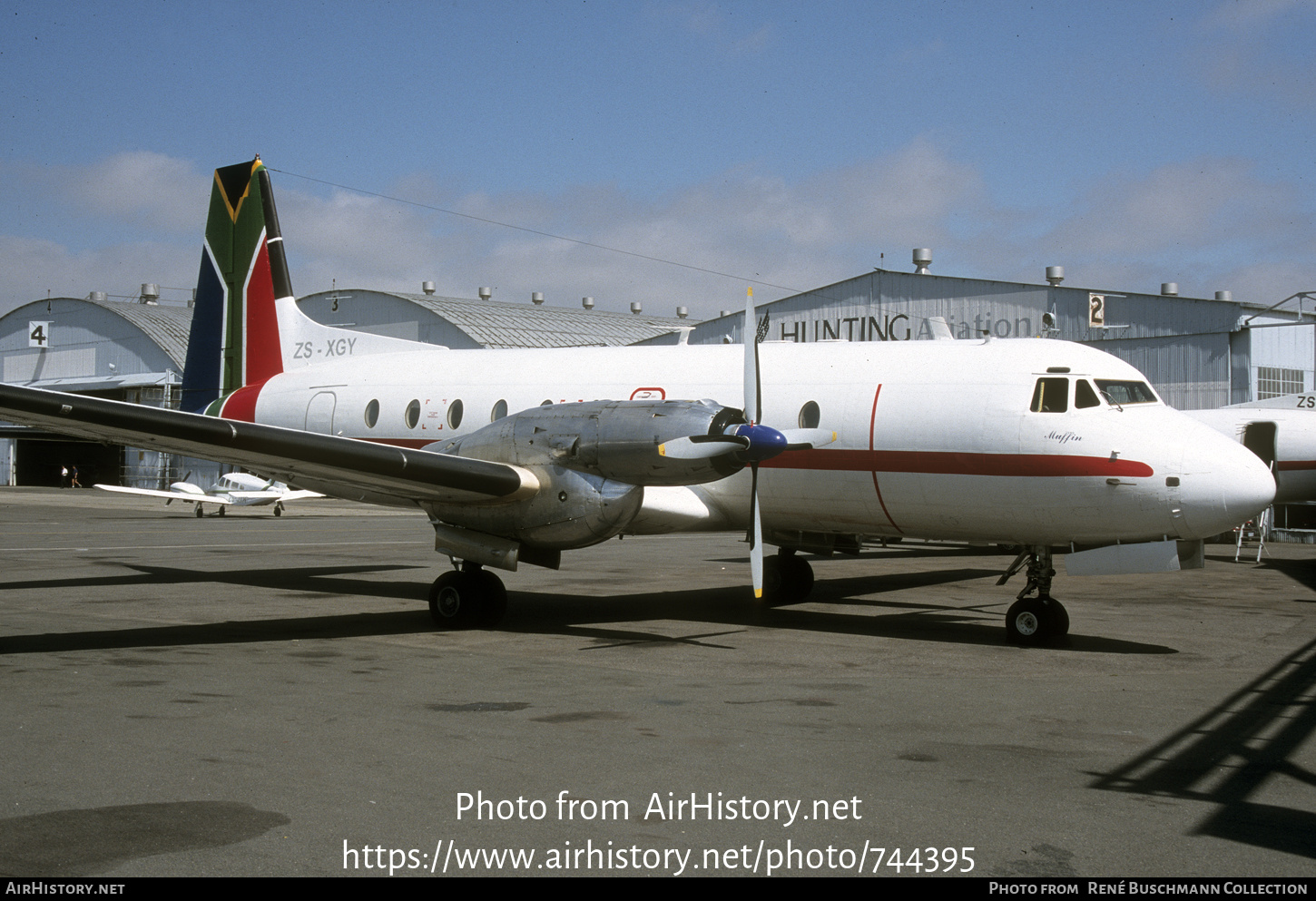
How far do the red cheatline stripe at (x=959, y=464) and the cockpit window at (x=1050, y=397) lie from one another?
54 cm

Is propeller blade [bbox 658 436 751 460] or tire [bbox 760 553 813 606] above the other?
propeller blade [bbox 658 436 751 460]

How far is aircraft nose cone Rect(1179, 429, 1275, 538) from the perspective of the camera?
11.2 metres

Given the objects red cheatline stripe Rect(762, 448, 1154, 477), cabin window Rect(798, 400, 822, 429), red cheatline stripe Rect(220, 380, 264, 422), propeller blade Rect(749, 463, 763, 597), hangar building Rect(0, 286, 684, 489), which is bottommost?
propeller blade Rect(749, 463, 763, 597)

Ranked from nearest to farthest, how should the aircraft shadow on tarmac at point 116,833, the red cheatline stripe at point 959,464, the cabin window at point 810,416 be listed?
the aircraft shadow on tarmac at point 116,833, the red cheatline stripe at point 959,464, the cabin window at point 810,416

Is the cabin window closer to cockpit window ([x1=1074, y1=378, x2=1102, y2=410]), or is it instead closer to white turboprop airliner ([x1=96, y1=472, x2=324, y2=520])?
cockpit window ([x1=1074, y1=378, x2=1102, y2=410])

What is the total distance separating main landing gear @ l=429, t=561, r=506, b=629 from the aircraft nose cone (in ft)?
24.4

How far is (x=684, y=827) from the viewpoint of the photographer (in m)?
5.75

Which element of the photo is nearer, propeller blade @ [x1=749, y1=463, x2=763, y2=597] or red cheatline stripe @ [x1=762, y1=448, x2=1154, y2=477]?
red cheatline stripe @ [x1=762, y1=448, x2=1154, y2=477]

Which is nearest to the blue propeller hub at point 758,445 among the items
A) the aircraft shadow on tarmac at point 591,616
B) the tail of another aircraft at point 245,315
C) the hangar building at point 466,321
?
the aircraft shadow on tarmac at point 591,616

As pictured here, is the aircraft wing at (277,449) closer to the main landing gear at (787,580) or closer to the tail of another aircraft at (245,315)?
the main landing gear at (787,580)

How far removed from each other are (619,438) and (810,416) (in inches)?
100.0

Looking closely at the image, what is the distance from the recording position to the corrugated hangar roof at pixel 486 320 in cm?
5400

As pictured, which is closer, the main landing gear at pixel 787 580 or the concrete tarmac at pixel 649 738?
the concrete tarmac at pixel 649 738

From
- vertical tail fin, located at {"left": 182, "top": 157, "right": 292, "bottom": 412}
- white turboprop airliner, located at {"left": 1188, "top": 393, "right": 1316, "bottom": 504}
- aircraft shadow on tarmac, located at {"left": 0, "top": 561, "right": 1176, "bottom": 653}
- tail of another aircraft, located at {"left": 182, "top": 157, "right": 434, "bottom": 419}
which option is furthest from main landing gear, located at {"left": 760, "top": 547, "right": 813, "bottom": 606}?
white turboprop airliner, located at {"left": 1188, "top": 393, "right": 1316, "bottom": 504}
